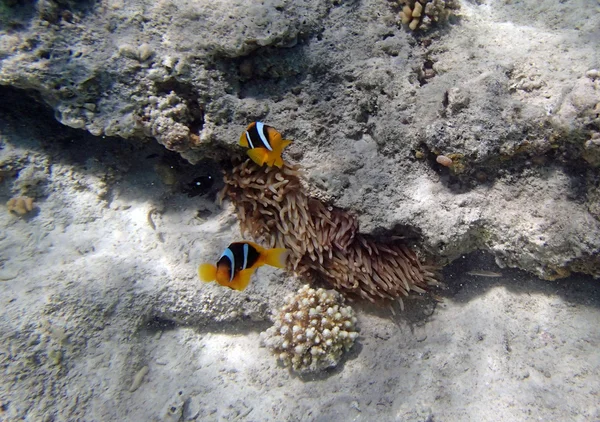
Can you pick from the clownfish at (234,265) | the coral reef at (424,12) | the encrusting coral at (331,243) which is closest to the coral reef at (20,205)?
the encrusting coral at (331,243)

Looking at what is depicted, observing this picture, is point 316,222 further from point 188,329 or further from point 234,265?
point 188,329

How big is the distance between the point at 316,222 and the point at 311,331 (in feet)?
3.45

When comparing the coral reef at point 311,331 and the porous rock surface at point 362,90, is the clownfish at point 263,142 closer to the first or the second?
the porous rock surface at point 362,90

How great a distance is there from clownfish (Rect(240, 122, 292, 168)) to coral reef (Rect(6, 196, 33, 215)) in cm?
261

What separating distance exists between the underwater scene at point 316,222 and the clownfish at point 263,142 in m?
0.03

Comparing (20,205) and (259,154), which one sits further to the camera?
(20,205)

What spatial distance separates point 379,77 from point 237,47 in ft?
4.50

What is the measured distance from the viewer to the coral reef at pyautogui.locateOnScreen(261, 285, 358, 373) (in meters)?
3.52

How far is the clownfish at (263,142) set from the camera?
2.99m

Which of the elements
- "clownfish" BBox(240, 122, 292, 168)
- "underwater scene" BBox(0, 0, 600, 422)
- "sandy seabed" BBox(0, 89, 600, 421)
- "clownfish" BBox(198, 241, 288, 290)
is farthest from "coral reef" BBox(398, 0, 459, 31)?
"clownfish" BBox(198, 241, 288, 290)

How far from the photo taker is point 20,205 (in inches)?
153

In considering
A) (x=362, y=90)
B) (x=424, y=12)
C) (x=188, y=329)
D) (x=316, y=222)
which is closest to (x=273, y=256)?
(x=316, y=222)

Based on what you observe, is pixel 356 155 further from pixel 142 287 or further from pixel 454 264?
pixel 142 287

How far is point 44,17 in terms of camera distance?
3469mm
